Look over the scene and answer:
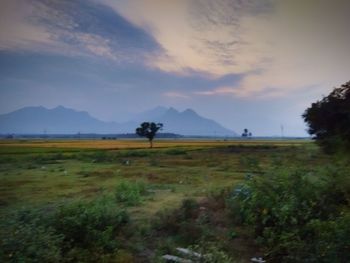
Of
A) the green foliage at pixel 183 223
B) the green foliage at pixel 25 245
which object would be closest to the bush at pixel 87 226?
the green foliage at pixel 25 245

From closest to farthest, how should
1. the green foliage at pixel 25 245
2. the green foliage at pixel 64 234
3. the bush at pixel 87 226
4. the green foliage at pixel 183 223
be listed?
the green foliage at pixel 25 245 < the green foliage at pixel 64 234 < the bush at pixel 87 226 < the green foliage at pixel 183 223

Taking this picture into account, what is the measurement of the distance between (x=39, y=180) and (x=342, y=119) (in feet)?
38.3

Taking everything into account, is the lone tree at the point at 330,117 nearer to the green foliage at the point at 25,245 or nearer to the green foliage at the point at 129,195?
the green foliage at the point at 129,195

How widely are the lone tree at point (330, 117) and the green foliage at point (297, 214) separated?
6.43 m

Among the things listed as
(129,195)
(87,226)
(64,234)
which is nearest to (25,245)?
(64,234)

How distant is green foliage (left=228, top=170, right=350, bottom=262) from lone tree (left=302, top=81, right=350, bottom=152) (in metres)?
6.43

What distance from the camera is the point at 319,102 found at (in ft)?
48.9

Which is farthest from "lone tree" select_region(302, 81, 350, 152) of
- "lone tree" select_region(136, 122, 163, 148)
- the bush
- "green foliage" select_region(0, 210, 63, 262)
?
"lone tree" select_region(136, 122, 163, 148)

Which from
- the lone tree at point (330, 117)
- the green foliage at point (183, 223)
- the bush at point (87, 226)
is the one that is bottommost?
the green foliage at point (183, 223)

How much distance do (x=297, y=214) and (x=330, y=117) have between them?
9.65 m

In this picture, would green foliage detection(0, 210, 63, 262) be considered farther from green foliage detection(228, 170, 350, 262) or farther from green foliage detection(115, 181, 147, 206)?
green foliage detection(115, 181, 147, 206)

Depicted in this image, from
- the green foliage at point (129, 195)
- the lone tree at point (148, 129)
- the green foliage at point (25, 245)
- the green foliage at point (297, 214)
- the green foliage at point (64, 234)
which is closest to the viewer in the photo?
the green foliage at point (25, 245)

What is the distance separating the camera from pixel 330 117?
14008 millimetres

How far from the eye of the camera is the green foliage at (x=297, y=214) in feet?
14.8
